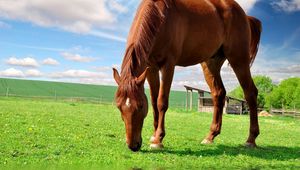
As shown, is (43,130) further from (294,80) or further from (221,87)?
(294,80)

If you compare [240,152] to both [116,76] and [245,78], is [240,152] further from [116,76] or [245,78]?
[116,76]

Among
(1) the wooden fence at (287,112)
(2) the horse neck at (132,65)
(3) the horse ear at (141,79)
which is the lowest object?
(1) the wooden fence at (287,112)

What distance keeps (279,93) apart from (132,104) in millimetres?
84506

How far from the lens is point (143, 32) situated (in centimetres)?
733

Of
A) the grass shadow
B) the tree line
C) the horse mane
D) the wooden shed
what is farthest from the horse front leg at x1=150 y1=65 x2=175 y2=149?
the tree line

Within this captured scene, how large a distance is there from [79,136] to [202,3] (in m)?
4.61

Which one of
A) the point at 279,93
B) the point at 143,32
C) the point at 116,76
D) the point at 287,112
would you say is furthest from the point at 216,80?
the point at 279,93

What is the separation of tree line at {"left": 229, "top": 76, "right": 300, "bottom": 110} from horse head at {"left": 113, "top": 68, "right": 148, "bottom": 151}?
243ft

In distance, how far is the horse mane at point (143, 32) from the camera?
22.7ft

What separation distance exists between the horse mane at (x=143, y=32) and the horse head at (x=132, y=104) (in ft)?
0.75

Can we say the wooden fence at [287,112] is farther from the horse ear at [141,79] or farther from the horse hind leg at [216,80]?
the horse ear at [141,79]

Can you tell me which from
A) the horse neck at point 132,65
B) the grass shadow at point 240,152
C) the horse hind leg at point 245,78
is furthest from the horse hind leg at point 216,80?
the horse neck at point 132,65

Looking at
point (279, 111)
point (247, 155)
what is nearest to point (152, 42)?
point (247, 155)

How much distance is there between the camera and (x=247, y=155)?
26.7ft
